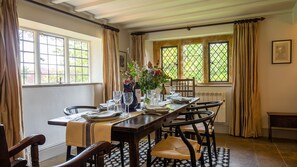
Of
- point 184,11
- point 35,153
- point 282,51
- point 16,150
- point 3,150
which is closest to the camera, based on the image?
point 3,150

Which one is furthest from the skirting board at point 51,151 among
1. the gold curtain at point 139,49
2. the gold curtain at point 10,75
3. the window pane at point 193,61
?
the window pane at point 193,61

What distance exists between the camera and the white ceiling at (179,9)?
3.13 meters

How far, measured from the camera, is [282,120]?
356 cm

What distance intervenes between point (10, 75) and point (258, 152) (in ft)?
11.2

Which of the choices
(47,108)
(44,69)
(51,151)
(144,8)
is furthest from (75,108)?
(144,8)

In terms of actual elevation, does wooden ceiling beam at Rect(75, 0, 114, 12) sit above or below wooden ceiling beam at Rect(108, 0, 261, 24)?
below

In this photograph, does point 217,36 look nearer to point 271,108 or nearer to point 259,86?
point 259,86

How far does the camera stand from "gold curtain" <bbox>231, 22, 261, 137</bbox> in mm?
3822

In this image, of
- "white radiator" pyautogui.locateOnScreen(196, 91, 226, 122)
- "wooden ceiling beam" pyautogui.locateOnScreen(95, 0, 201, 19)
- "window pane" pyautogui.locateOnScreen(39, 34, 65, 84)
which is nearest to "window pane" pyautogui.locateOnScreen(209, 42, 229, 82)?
"white radiator" pyautogui.locateOnScreen(196, 91, 226, 122)

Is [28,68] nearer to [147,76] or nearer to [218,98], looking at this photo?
[147,76]

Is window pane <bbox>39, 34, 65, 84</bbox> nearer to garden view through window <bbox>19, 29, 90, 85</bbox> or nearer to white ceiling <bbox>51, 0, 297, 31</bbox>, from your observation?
garden view through window <bbox>19, 29, 90, 85</bbox>

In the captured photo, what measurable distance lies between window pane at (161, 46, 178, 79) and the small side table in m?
2.07

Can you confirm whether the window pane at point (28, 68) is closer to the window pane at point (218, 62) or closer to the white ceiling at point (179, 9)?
the white ceiling at point (179, 9)

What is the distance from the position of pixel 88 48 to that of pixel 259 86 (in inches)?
131
